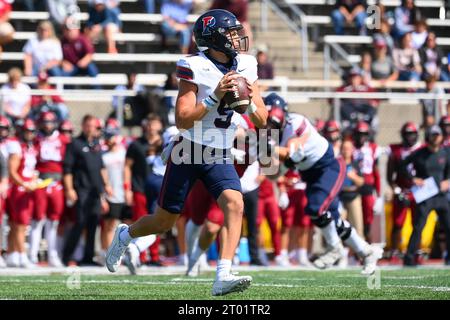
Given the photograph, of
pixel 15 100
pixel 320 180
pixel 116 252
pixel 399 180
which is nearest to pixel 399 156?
pixel 399 180

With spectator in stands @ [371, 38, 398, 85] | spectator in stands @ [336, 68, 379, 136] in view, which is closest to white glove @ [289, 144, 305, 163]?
spectator in stands @ [336, 68, 379, 136]

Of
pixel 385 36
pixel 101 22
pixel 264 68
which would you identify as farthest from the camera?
pixel 385 36

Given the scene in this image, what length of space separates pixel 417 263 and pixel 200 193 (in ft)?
12.2

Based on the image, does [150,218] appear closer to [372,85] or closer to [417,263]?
[417,263]

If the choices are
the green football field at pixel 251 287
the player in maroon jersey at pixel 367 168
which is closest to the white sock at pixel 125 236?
the green football field at pixel 251 287

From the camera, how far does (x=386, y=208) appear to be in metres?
14.5

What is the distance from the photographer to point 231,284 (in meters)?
6.67

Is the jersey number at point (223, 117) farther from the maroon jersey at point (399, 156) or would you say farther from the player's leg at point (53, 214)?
the maroon jersey at point (399, 156)

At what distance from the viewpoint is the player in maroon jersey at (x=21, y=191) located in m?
12.4

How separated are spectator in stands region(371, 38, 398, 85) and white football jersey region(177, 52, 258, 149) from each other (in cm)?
916

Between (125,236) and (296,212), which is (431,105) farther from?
(125,236)

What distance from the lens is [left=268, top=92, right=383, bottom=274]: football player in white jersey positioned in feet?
32.1

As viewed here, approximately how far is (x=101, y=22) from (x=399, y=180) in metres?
5.21
